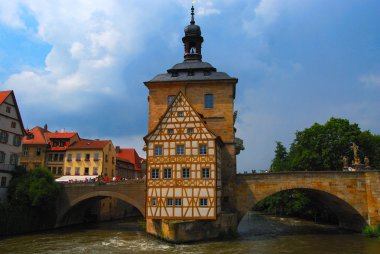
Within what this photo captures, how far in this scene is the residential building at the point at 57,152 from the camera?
44.3 meters

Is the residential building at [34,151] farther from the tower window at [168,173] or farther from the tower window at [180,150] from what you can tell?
the tower window at [180,150]

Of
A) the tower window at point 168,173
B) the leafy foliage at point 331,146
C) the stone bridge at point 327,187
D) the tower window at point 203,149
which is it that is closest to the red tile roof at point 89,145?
the tower window at point 168,173

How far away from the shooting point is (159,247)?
22234 millimetres

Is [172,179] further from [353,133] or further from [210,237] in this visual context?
[353,133]

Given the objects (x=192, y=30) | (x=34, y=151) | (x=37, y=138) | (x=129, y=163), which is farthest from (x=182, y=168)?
(x=129, y=163)

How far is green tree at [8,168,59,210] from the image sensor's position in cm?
2959

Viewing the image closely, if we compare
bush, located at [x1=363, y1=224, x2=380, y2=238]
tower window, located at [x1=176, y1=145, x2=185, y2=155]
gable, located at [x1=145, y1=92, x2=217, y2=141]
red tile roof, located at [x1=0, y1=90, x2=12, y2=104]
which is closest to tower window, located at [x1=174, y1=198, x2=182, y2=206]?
tower window, located at [x1=176, y1=145, x2=185, y2=155]

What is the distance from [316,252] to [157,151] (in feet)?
41.7

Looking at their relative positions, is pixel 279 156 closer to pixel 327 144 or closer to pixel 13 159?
pixel 327 144

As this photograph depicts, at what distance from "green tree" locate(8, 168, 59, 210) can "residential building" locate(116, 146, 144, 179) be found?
74.4ft

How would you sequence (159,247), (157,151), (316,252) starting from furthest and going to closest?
(157,151) → (159,247) → (316,252)

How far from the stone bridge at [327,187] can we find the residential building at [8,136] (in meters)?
20.2

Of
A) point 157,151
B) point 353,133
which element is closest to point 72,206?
point 157,151

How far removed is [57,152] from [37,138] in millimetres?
3232
